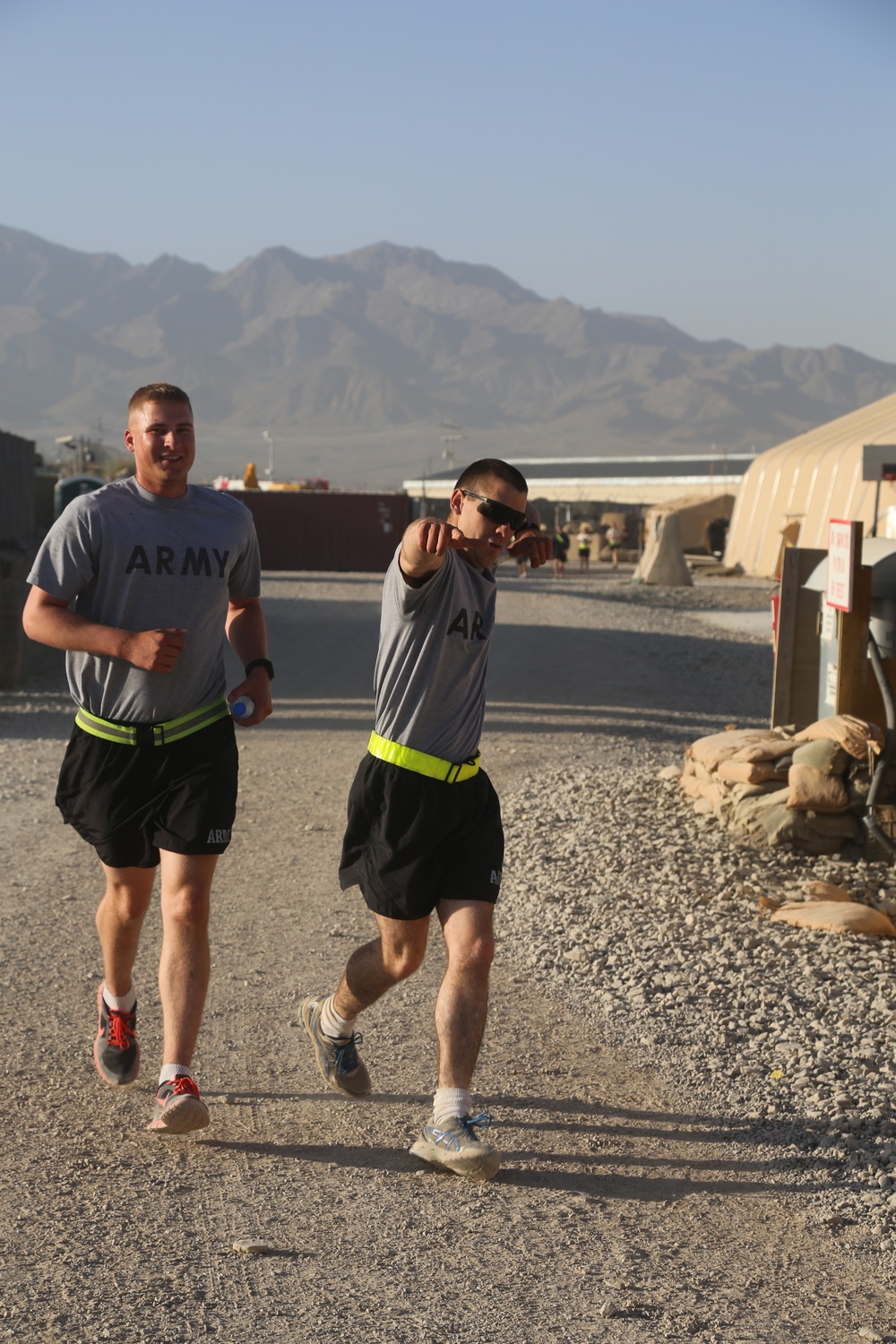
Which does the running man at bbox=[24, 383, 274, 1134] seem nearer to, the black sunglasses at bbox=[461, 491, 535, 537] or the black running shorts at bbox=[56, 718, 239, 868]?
the black running shorts at bbox=[56, 718, 239, 868]

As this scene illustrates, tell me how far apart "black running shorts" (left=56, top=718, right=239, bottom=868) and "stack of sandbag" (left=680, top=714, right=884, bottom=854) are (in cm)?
439

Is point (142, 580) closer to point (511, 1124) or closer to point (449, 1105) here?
point (449, 1105)

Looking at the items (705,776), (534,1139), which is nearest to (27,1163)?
(534,1139)

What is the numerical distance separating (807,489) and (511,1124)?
1444 inches

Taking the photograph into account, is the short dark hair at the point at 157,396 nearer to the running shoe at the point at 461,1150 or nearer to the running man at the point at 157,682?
the running man at the point at 157,682

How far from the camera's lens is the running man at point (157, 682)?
4121 millimetres

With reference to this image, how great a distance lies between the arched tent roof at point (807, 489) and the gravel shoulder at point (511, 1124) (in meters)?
25.5

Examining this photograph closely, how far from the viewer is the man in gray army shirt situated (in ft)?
13.1

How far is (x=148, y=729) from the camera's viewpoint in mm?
4191

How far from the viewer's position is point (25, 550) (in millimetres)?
17391

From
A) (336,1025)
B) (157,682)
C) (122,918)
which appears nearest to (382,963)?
(336,1025)

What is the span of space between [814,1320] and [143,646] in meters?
2.41

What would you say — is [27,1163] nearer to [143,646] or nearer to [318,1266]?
[318,1266]

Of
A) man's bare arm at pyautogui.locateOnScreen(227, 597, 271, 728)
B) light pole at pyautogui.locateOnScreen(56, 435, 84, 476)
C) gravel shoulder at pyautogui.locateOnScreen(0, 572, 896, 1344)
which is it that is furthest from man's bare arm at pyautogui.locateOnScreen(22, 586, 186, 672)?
light pole at pyautogui.locateOnScreen(56, 435, 84, 476)
